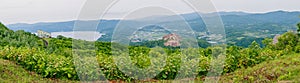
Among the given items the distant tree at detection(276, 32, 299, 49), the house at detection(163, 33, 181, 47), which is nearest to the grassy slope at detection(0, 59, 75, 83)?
the house at detection(163, 33, 181, 47)

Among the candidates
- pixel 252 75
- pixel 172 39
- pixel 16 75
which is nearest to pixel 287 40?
pixel 172 39

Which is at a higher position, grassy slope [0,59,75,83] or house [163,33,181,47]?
house [163,33,181,47]

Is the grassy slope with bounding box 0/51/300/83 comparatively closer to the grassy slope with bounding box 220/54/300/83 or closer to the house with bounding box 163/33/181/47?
→ the grassy slope with bounding box 220/54/300/83

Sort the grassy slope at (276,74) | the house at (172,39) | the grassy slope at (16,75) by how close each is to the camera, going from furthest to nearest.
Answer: the house at (172,39), the grassy slope at (16,75), the grassy slope at (276,74)

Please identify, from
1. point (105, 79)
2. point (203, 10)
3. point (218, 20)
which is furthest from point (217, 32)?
point (105, 79)

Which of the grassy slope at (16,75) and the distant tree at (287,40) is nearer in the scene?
the grassy slope at (16,75)

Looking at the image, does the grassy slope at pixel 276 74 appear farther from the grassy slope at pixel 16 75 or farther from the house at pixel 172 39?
the grassy slope at pixel 16 75

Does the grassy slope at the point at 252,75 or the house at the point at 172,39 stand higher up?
the house at the point at 172,39

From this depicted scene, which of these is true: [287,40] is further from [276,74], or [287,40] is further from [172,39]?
[276,74]

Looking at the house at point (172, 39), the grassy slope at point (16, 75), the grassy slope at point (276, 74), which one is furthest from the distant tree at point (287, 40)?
the grassy slope at point (16, 75)

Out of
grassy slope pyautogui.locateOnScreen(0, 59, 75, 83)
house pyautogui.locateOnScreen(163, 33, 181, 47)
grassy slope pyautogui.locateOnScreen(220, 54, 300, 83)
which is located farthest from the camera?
house pyautogui.locateOnScreen(163, 33, 181, 47)
